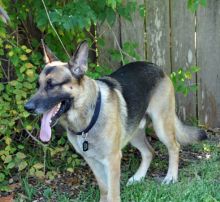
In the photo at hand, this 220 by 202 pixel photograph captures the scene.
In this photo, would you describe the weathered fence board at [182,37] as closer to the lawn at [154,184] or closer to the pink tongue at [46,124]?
the lawn at [154,184]

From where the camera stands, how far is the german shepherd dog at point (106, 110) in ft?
13.5

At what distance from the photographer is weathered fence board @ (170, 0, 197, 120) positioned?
6109mm

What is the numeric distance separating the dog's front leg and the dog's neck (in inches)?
15.1

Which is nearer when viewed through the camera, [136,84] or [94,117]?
[94,117]

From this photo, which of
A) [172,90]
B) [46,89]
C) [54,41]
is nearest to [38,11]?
[54,41]

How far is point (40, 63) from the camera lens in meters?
5.39

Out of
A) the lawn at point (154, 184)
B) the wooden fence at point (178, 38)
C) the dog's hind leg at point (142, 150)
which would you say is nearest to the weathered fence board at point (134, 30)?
the wooden fence at point (178, 38)

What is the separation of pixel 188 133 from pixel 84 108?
5.25ft

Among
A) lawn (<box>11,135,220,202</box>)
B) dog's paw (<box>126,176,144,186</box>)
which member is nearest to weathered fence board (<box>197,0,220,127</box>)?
lawn (<box>11,135,220,202</box>)

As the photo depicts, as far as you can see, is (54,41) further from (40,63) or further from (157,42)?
(157,42)

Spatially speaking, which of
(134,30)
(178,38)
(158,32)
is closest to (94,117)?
(134,30)

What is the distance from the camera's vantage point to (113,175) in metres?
4.51

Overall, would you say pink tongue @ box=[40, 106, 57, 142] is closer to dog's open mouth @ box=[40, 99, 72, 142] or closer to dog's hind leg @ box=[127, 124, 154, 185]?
dog's open mouth @ box=[40, 99, 72, 142]

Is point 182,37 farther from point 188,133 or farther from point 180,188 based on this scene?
point 180,188
